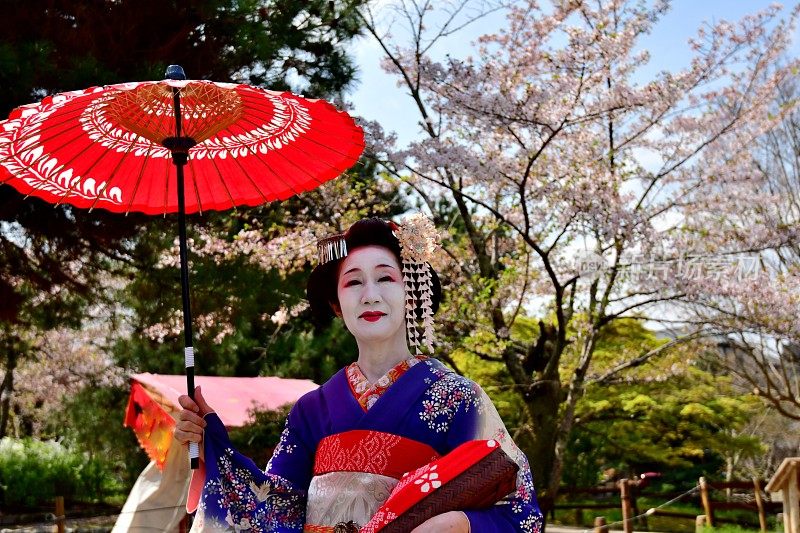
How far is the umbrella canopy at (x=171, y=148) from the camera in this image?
2592 mm

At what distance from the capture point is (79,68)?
4.83 m

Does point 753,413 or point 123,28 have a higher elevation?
point 123,28

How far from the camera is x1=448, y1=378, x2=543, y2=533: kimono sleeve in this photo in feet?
6.74

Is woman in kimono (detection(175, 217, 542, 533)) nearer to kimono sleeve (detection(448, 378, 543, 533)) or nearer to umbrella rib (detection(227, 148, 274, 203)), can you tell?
kimono sleeve (detection(448, 378, 543, 533))

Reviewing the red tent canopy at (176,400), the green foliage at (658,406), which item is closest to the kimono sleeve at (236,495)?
the red tent canopy at (176,400)

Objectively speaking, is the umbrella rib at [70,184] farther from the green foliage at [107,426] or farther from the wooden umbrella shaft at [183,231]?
the green foliage at [107,426]

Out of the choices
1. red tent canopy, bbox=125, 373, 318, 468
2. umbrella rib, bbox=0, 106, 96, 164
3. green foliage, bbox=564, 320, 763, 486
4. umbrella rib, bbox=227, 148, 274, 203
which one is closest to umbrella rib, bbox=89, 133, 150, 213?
umbrella rib, bbox=0, 106, 96, 164

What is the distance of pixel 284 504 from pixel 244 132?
122cm

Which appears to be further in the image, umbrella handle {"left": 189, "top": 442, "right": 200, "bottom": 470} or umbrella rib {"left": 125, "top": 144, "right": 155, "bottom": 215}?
umbrella rib {"left": 125, "top": 144, "right": 155, "bottom": 215}

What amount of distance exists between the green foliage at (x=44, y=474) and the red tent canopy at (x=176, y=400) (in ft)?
19.3

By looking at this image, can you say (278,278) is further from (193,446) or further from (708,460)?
(708,460)

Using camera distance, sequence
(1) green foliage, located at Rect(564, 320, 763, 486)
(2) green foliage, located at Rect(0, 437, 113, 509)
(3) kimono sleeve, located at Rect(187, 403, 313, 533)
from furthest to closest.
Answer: (2) green foliage, located at Rect(0, 437, 113, 509) < (1) green foliage, located at Rect(564, 320, 763, 486) < (3) kimono sleeve, located at Rect(187, 403, 313, 533)

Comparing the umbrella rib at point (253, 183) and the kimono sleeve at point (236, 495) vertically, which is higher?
the umbrella rib at point (253, 183)

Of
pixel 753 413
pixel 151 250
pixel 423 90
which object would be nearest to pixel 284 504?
pixel 151 250
